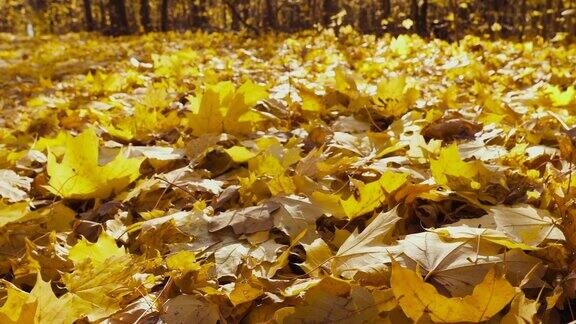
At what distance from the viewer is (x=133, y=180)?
1.49 meters

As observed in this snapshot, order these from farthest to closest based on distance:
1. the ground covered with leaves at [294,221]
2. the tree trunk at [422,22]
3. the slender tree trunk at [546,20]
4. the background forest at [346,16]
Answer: the tree trunk at [422,22], the background forest at [346,16], the slender tree trunk at [546,20], the ground covered with leaves at [294,221]

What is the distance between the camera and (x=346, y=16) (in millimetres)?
19312

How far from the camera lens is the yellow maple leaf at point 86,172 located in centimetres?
134

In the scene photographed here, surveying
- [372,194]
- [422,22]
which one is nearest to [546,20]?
[422,22]

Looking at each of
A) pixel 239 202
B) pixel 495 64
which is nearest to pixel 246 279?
pixel 239 202

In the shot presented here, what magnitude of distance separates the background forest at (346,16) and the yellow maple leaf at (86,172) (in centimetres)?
470

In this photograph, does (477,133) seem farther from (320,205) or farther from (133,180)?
(133,180)

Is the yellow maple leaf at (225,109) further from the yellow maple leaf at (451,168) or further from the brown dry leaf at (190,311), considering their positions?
the brown dry leaf at (190,311)

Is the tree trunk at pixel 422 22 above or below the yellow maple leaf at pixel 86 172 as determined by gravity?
below

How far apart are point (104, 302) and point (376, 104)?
64.5 inches

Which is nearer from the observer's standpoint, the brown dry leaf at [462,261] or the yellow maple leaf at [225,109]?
the brown dry leaf at [462,261]

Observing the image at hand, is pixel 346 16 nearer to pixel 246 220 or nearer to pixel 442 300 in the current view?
pixel 246 220

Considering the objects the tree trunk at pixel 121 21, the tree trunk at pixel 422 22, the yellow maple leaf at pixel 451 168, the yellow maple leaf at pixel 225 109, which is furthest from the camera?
the tree trunk at pixel 121 21

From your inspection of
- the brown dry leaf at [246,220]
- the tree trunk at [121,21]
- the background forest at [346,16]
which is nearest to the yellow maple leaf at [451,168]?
the brown dry leaf at [246,220]
